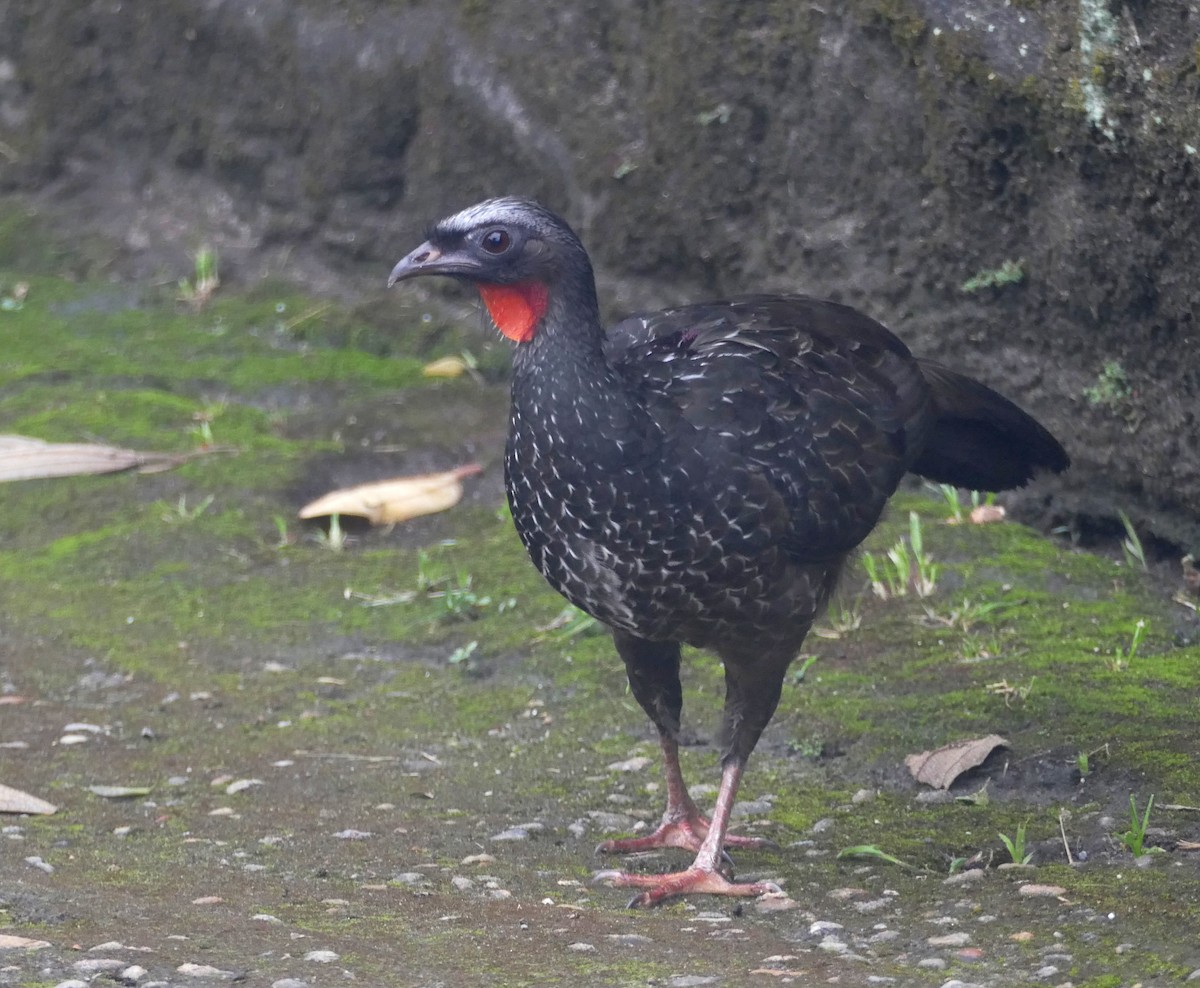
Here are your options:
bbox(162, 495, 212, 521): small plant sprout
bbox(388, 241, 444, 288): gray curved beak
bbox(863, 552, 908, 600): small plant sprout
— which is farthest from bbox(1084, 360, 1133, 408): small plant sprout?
bbox(162, 495, 212, 521): small plant sprout

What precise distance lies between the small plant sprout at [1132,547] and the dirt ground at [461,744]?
0.09 ft

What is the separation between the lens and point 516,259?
4008 millimetres

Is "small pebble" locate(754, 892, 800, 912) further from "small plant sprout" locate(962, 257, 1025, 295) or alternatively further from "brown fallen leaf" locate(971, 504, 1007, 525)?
"small plant sprout" locate(962, 257, 1025, 295)

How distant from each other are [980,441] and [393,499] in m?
2.40

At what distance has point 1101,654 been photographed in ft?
15.9

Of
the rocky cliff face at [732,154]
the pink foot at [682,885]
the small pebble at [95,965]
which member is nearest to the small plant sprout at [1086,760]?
the pink foot at [682,885]

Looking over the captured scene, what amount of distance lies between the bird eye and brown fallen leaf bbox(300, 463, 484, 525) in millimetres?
2314

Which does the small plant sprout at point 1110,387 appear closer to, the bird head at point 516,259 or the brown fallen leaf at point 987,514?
the brown fallen leaf at point 987,514

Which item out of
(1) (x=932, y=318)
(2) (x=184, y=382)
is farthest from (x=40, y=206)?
(1) (x=932, y=318)

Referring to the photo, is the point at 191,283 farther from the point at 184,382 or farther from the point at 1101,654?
the point at 1101,654

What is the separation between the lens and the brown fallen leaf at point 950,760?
170 inches

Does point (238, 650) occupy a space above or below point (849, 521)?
below

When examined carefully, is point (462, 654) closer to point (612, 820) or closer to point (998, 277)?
point (612, 820)

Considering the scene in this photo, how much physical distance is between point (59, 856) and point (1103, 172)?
3420 millimetres
